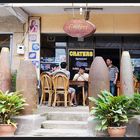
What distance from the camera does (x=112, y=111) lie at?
6.02 metres

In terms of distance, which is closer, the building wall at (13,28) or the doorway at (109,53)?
the building wall at (13,28)

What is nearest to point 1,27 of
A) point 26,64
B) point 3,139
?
point 26,64

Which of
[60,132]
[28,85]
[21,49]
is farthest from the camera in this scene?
[21,49]

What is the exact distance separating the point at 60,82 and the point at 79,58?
10.2ft

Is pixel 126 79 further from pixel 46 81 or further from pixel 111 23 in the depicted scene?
pixel 111 23

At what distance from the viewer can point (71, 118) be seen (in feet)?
24.3

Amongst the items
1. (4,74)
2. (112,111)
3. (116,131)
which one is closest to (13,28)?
(4,74)

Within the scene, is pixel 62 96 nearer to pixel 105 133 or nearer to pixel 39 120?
pixel 39 120

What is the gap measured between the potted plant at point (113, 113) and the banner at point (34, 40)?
5.63 m

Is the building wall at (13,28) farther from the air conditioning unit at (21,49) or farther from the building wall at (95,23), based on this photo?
the air conditioning unit at (21,49)

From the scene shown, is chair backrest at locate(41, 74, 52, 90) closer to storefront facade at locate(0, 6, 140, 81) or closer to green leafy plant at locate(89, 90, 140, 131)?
storefront facade at locate(0, 6, 140, 81)

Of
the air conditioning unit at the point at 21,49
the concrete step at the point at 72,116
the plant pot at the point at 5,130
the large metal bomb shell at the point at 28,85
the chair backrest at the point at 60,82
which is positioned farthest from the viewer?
the air conditioning unit at the point at 21,49

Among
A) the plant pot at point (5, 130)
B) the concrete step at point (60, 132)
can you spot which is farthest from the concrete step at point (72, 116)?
the plant pot at point (5, 130)

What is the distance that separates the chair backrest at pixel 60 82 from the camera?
30.3ft
